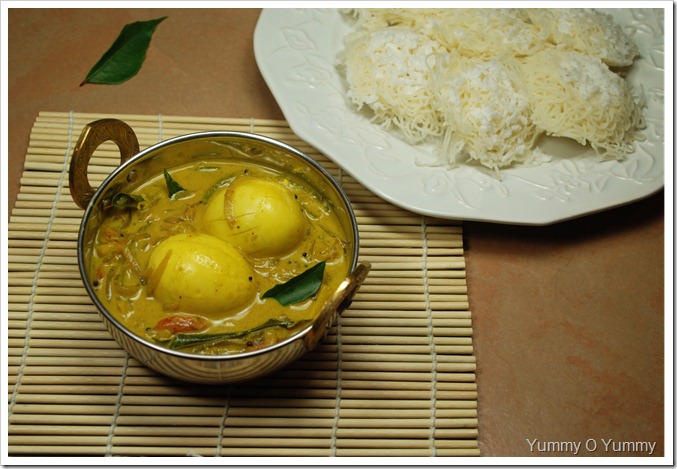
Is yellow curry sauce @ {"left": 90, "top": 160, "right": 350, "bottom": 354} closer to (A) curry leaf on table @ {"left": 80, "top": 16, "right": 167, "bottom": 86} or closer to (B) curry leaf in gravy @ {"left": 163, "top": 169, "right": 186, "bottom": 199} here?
(B) curry leaf in gravy @ {"left": 163, "top": 169, "right": 186, "bottom": 199}

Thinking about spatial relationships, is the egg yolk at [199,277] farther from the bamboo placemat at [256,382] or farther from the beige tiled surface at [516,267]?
the beige tiled surface at [516,267]

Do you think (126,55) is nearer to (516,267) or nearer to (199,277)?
(199,277)

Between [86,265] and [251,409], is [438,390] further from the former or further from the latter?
[86,265]

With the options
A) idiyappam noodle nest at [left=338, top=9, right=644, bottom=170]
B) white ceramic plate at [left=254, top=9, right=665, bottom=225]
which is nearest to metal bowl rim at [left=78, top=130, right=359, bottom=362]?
white ceramic plate at [left=254, top=9, right=665, bottom=225]

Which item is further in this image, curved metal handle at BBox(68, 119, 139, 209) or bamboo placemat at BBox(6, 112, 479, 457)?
bamboo placemat at BBox(6, 112, 479, 457)

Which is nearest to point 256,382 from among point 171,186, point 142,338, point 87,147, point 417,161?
point 142,338
